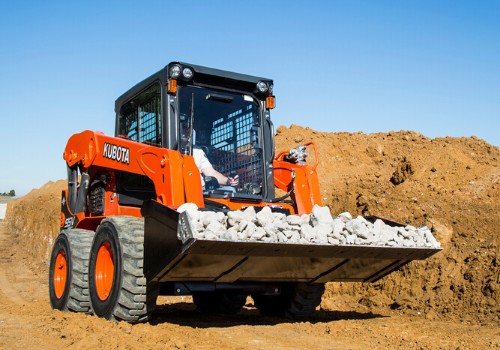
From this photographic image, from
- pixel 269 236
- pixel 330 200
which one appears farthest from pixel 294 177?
pixel 330 200

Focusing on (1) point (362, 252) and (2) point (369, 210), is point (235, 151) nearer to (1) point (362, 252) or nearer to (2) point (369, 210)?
(1) point (362, 252)

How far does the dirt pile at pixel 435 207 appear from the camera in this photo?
293 inches

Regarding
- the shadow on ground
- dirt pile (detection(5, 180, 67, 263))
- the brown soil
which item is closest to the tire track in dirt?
the brown soil

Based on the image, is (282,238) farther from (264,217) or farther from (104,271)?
(104,271)

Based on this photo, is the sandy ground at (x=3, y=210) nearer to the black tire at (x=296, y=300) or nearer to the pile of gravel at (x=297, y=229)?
the black tire at (x=296, y=300)

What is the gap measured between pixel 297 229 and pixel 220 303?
3444 mm

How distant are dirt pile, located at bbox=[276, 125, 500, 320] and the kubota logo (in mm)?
4908

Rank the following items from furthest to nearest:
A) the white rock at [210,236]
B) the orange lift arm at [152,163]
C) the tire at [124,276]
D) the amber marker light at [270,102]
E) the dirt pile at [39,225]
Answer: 1. the dirt pile at [39,225]
2. the amber marker light at [270,102]
3. the orange lift arm at [152,163]
4. the tire at [124,276]
5. the white rock at [210,236]

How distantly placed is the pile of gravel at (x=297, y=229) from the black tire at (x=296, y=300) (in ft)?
5.12

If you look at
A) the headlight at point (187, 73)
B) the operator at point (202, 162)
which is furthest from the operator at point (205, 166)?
the headlight at point (187, 73)

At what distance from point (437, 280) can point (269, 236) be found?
484cm

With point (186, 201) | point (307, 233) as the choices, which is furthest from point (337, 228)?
point (186, 201)

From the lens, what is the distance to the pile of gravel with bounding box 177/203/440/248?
13.6 ft

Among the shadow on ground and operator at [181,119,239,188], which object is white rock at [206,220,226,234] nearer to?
operator at [181,119,239,188]
